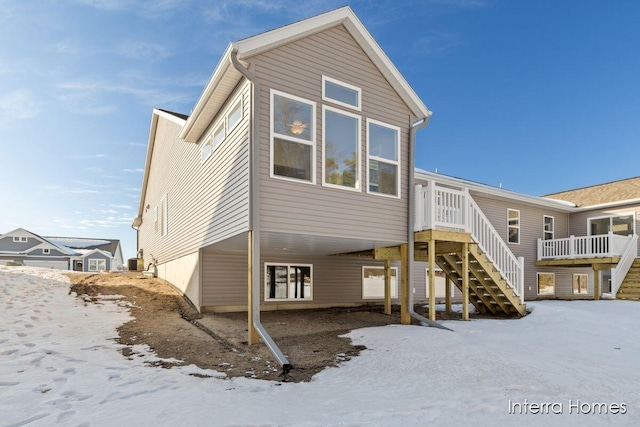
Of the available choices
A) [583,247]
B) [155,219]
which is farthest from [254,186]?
[583,247]

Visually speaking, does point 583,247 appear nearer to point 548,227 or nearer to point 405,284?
point 548,227

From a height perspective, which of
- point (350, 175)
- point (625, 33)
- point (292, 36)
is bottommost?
point (350, 175)

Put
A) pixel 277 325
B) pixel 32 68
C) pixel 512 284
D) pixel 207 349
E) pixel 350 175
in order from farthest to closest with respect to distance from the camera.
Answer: pixel 32 68 → pixel 512 284 → pixel 277 325 → pixel 350 175 → pixel 207 349

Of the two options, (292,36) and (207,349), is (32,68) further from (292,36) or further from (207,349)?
(207,349)

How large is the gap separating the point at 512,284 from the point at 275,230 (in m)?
7.91

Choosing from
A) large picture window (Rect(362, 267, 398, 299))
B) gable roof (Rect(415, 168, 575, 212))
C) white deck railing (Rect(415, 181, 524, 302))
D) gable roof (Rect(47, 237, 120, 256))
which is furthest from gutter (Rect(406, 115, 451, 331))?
gable roof (Rect(47, 237, 120, 256))

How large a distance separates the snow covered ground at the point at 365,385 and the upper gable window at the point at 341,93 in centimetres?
523

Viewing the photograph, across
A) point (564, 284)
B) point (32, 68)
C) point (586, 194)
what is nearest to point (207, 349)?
point (32, 68)

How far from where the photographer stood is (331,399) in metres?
4.54

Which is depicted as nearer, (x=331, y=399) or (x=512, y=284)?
(x=331, y=399)

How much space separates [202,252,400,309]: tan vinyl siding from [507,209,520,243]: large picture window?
6.56 meters

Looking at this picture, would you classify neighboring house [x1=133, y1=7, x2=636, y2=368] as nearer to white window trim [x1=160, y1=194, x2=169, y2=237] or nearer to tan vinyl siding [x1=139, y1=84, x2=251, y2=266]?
tan vinyl siding [x1=139, y1=84, x2=251, y2=266]

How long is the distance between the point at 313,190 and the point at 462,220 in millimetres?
4585

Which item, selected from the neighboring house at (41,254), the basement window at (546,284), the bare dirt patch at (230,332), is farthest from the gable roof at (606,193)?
the neighboring house at (41,254)
